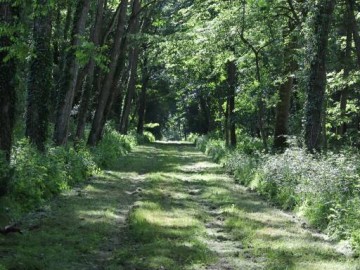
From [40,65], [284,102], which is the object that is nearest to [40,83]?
[40,65]

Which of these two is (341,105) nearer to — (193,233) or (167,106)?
(193,233)

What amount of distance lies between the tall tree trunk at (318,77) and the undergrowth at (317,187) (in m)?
0.73

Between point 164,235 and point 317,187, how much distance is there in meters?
4.30

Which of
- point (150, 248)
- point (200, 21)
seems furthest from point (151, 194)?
point (200, 21)

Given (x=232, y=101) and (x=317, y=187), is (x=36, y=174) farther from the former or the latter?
(x=232, y=101)

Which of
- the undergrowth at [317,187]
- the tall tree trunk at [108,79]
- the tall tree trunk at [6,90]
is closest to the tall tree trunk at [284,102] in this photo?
the undergrowth at [317,187]

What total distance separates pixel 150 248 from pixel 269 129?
33921 mm

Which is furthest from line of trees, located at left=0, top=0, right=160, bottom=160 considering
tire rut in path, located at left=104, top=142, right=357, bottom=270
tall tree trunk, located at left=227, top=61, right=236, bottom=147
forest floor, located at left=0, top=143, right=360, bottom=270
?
tall tree trunk, located at left=227, top=61, right=236, bottom=147

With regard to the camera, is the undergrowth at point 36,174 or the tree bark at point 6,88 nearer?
the undergrowth at point 36,174

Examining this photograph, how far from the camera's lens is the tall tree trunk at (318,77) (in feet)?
50.4

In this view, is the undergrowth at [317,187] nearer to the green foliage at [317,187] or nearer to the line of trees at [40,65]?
the green foliage at [317,187]

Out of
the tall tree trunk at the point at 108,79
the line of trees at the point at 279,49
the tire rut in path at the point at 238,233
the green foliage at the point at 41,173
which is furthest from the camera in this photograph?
the tall tree trunk at the point at 108,79

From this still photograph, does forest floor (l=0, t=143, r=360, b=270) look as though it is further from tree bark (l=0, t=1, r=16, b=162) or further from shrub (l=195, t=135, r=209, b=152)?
shrub (l=195, t=135, r=209, b=152)

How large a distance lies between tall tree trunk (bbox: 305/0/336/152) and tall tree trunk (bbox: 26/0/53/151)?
8394mm
